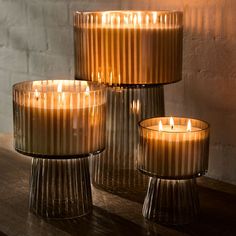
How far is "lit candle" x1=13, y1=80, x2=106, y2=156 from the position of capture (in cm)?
72

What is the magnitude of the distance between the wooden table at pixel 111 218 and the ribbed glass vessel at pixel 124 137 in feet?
0.10

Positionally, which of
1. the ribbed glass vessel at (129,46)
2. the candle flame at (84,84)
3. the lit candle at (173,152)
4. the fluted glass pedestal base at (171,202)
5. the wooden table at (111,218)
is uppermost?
the ribbed glass vessel at (129,46)

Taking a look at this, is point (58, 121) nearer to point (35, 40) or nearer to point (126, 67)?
point (126, 67)

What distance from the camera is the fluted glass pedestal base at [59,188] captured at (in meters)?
Result: 0.77

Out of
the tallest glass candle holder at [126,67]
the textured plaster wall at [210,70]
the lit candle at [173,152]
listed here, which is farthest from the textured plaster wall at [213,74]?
the lit candle at [173,152]

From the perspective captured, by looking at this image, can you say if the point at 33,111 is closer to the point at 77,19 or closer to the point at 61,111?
the point at 61,111

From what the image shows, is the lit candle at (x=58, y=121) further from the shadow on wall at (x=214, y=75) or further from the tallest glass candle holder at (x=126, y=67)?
the shadow on wall at (x=214, y=75)

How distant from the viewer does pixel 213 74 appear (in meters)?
0.96

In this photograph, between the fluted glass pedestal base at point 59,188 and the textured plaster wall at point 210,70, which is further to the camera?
the textured plaster wall at point 210,70

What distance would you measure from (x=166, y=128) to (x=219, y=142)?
214mm

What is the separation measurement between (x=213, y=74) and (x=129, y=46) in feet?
0.68

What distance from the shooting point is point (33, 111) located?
0.72 m

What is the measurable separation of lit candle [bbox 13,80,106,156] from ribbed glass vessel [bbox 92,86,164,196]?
0.12 metres

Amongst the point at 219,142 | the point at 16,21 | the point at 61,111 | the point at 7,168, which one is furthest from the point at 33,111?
the point at 16,21
